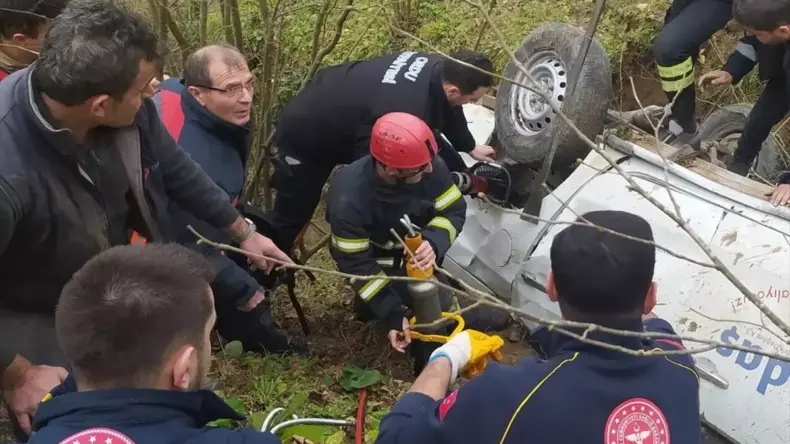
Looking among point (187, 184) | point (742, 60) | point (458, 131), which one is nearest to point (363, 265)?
point (187, 184)

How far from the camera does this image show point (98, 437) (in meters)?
1.35

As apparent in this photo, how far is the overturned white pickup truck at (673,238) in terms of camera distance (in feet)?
9.09

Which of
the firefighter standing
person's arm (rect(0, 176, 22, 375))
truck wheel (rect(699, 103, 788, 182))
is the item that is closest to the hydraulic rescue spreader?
person's arm (rect(0, 176, 22, 375))

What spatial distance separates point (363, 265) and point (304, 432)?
0.85 meters

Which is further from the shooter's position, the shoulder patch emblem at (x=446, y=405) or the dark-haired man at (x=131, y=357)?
the shoulder patch emblem at (x=446, y=405)

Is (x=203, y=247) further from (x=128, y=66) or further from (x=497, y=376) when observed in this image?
(x=497, y=376)

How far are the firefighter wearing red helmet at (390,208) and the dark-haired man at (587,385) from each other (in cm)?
138

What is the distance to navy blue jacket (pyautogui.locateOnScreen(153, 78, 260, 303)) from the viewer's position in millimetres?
3189

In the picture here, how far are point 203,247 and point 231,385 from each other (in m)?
0.69

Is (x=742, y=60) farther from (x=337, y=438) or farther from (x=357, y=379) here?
(x=337, y=438)

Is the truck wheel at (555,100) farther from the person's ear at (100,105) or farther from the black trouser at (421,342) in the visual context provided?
the person's ear at (100,105)

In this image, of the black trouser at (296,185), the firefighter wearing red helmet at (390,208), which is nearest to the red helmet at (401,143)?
the firefighter wearing red helmet at (390,208)

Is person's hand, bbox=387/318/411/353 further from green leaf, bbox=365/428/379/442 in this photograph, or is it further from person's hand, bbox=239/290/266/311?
person's hand, bbox=239/290/266/311

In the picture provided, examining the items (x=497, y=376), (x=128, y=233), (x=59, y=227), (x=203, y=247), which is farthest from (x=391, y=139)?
(x=497, y=376)
